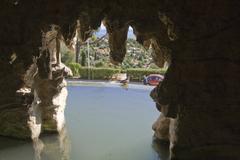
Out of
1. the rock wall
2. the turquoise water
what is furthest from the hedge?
the rock wall

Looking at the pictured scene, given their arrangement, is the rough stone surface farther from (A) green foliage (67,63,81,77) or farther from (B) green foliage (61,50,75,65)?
(B) green foliage (61,50,75,65)

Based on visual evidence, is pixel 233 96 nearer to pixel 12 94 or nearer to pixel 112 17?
pixel 112 17

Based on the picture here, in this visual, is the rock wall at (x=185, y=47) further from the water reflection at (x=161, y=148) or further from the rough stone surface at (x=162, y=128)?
the rough stone surface at (x=162, y=128)

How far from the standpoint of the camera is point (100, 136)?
7.66m

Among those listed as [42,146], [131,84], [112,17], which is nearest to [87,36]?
[112,17]

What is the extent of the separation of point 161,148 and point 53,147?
6.96 feet

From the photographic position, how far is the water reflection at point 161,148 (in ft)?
21.6

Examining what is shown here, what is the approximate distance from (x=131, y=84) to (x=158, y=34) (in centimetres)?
883

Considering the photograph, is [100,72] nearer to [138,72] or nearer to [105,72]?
[105,72]

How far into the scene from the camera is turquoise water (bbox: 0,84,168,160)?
21.6 ft

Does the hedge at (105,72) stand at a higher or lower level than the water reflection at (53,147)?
higher

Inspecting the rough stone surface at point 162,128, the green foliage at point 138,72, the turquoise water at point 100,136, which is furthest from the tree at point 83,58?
the rough stone surface at point 162,128

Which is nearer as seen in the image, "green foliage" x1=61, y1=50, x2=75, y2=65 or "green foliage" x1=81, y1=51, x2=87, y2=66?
"green foliage" x1=61, y1=50, x2=75, y2=65

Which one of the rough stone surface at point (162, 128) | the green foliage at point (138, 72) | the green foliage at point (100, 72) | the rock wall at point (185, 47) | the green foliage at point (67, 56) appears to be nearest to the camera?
the rock wall at point (185, 47)
